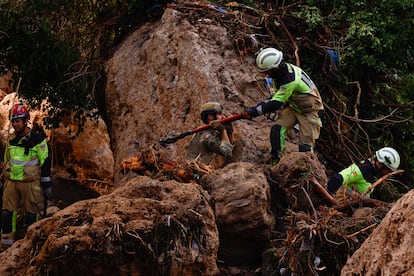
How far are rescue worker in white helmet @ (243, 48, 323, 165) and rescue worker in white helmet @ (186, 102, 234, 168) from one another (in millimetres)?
371

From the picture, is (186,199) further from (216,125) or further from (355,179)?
(355,179)

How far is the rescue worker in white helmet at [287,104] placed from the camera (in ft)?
35.4

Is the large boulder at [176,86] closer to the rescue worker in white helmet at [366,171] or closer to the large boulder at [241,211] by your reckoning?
the rescue worker in white helmet at [366,171]

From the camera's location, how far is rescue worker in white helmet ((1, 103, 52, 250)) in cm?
1030

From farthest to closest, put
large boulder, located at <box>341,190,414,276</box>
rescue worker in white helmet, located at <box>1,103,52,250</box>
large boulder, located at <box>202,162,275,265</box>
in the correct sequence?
rescue worker in white helmet, located at <box>1,103,52,250</box>, large boulder, located at <box>202,162,275,265</box>, large boulder, located at <box>341,190,414,276</box>

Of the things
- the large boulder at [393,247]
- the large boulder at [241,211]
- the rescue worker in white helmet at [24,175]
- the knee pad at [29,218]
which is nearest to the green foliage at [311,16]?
the large boulder at [241,211]

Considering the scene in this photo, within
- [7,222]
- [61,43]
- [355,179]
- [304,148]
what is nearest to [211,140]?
[304,148]

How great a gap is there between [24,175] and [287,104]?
11.4ft

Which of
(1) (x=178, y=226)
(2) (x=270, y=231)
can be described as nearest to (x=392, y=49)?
(2) (x=270, y=231)

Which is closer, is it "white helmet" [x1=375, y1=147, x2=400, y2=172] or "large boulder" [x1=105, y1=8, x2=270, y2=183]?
"white helmet" [x1=375, y1=147, x2=400, y2=172]

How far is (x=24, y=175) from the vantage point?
10.4 metres

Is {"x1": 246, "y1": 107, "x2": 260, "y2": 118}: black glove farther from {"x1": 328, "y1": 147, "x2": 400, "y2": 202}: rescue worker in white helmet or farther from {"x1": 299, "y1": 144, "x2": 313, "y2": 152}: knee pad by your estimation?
{"x1": 328, "y1": 147, "x2": 400, "y2": 202}: rescue worker in white helmet

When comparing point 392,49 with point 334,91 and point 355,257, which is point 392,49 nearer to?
point 334,91

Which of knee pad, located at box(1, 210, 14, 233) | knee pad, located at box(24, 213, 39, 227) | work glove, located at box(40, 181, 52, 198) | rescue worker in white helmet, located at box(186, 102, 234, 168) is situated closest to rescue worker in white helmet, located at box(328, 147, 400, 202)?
rescue worker in white helmet, located at box(186, 102, 234, 168)
